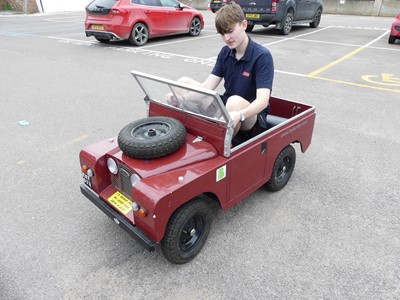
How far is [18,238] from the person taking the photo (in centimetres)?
257

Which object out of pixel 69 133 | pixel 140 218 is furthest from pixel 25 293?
pixel 69 133

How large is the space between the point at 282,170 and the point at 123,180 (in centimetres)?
159

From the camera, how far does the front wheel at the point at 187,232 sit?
2.10 metres

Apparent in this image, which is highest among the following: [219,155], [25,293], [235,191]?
[219,155]

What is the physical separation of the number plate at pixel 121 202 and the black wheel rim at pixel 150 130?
0.47 meters

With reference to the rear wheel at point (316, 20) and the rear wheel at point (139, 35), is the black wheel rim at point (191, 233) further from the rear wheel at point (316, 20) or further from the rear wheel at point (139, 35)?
the rear wheel at point (316, 20)

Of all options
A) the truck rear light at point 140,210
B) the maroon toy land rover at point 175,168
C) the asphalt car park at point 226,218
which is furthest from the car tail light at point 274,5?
the truck rear light at point 140,210

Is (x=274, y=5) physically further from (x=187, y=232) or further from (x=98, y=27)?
(x=187, y=232)

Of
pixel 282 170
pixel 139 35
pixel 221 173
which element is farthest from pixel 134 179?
pixel 139 35

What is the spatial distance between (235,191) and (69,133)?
2740 mm

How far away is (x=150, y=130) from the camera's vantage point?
2289 mm

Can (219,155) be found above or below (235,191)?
above

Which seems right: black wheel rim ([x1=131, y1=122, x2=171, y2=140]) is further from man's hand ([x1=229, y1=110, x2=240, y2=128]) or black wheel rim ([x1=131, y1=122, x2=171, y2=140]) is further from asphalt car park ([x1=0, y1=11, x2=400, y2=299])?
asphalt car park ([x1=0, y1=11, x2=400, y2=299])

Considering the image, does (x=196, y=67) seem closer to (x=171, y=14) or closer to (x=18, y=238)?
(x=171, y=14)
